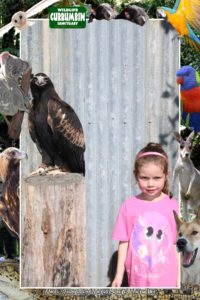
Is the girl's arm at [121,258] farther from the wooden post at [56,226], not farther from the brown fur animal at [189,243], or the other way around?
the brown fur animal at [189,243]

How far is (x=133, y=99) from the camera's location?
6.95 meters

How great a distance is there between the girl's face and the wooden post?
501 millimetres

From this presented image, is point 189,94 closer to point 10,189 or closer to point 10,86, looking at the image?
point 10,86

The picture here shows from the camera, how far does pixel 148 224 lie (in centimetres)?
693

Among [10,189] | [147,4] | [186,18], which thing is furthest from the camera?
[10,189]

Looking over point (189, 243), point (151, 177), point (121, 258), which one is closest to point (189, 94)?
point (151, 177)

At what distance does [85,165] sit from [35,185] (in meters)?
0.45

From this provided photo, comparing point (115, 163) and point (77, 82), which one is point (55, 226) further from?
point (77, 82)

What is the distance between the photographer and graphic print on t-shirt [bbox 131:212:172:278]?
693cm

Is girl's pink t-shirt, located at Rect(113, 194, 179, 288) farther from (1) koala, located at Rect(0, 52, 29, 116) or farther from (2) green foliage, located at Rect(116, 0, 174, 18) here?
(2) green foliage, located at Rect(116, 0, 174, 18)

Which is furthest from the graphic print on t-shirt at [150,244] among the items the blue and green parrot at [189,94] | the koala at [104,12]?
the koala at [104,12]

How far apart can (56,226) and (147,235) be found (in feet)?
2.46

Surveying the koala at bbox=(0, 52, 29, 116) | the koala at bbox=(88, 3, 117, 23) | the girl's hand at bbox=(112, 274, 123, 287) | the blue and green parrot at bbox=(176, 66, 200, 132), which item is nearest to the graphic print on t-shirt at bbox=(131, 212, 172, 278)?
the girl's hand at bbox=(112, 274, 123, 287)

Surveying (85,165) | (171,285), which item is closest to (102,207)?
(85,165)
